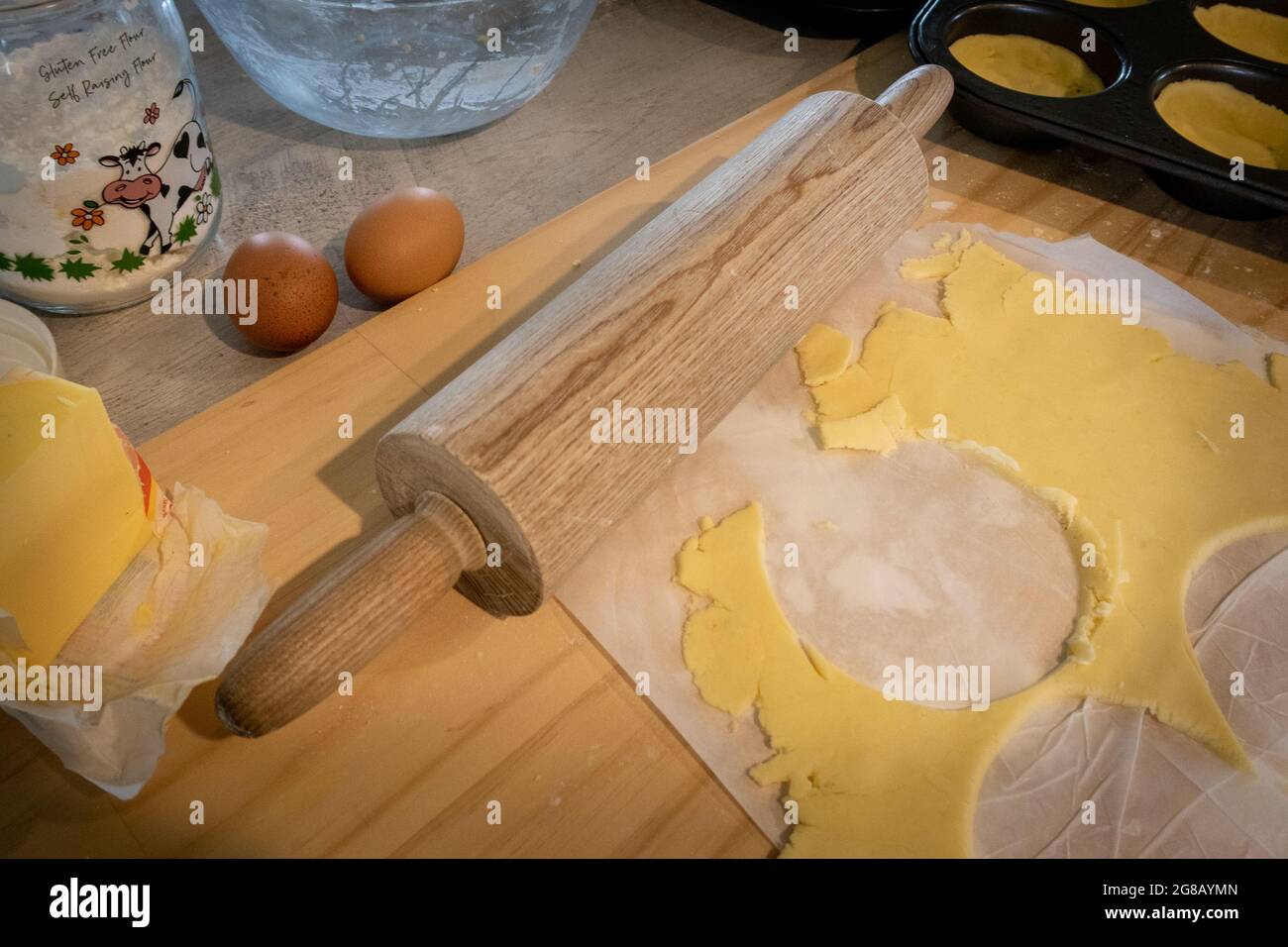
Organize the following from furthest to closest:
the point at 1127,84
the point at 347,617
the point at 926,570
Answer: the point at 1127,84 < the point at 926,570 < the point at 347,617

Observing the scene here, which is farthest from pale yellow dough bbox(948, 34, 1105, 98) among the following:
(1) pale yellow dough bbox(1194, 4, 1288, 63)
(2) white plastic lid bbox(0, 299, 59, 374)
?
(2) white plastic lid bbox(0, 299, 59, 374)

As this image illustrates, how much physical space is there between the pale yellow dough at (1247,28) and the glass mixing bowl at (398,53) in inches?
47.2

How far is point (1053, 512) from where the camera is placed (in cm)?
115

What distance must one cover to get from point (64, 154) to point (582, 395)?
73cm

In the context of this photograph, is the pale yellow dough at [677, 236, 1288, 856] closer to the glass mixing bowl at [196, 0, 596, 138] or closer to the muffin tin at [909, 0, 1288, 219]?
the muffin tin at [909, 0, 1288, 219]

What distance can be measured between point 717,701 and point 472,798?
0.27 metres

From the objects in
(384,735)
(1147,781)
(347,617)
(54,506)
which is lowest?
(1147,781)

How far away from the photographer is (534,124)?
1819 millimetres

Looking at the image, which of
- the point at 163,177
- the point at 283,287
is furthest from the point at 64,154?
the point at 283,287

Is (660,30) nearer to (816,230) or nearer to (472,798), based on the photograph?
(816,230)

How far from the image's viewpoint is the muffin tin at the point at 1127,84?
1443mm

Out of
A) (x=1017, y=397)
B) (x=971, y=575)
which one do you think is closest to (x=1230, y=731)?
(x=971, y=575)

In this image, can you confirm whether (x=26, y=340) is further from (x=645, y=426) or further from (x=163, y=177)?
(x=645, y=426)

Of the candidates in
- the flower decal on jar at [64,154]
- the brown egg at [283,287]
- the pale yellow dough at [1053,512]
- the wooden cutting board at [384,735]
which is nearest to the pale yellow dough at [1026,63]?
the pale yellow dough at [1053,512]
